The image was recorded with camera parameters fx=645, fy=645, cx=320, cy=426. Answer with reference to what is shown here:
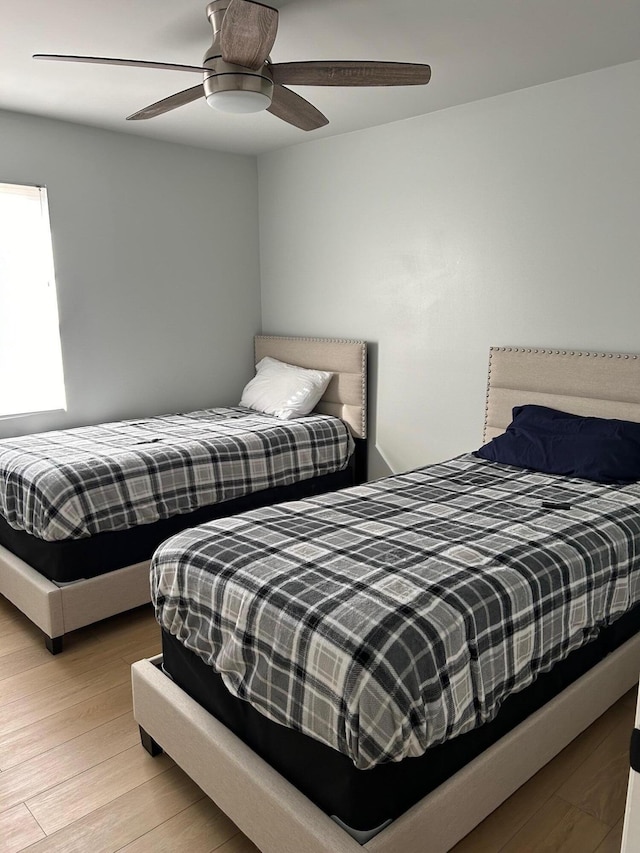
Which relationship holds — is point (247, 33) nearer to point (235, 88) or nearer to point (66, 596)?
point (235, 88)

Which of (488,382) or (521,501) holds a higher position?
(488,382)

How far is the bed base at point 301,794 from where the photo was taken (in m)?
1.43

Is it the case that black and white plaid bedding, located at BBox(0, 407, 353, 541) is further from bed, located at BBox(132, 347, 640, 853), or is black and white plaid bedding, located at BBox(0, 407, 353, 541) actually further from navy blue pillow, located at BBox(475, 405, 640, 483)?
navy blue pillow, located at BBox(475, 405, 640, 483)

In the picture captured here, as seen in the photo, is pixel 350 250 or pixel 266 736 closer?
pixel 266 736

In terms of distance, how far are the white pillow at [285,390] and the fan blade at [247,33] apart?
217 centimetres

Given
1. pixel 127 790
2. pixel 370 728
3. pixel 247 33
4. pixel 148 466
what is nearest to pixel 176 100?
pixel 247 33

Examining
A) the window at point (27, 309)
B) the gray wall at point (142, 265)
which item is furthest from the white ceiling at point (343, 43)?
the window at point (27, 309)

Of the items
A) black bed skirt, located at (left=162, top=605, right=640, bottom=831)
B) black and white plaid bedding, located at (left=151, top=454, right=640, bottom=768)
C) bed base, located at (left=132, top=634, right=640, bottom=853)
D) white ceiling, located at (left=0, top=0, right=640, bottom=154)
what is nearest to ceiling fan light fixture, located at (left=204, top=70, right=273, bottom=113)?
white ceiling, located at (left=0, top=0, right=640, bottom=154)

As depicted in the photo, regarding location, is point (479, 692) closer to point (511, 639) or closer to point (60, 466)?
point (511, 639)

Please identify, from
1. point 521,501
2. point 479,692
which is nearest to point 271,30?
point 521,501

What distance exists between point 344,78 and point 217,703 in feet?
6.56

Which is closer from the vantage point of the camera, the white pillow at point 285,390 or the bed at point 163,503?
the bed at point 163,503

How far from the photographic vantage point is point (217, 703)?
5.84 feet

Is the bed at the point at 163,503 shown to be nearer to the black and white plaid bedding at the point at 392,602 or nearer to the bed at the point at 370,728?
the bed at the point at 370,728
